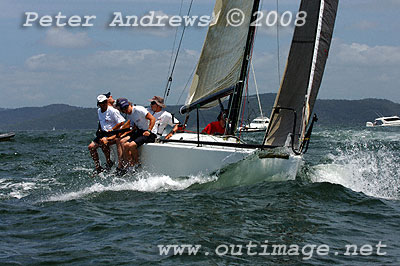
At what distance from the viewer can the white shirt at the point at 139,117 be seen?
9742mm

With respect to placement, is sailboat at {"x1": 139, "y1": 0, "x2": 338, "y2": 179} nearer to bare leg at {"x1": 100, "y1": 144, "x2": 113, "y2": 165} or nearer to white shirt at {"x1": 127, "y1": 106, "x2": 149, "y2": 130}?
white shirt at {"x1": 127, "y1": 106, "x2": 149, "y2": 130}

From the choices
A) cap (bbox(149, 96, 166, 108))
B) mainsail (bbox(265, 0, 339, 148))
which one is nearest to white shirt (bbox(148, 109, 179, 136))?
cap (bbox(149, 96, 166, 108))

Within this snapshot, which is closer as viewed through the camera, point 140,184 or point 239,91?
point 140,184

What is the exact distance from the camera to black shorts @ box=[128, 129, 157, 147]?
966cm

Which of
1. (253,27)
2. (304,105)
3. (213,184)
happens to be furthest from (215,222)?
(253,27)

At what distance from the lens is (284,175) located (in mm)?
8828

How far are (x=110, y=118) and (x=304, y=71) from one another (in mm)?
3545

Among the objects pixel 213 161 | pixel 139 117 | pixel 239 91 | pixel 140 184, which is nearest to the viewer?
pixel 213 161

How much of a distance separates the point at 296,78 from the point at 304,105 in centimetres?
50

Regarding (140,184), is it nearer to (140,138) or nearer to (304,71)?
(140,138)

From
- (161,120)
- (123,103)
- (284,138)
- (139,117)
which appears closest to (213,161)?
(284,138)

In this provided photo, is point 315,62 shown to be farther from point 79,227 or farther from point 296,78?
point 79,227

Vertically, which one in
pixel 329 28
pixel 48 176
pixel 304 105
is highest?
pixel 329 28

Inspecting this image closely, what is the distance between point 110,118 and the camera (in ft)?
32.5
